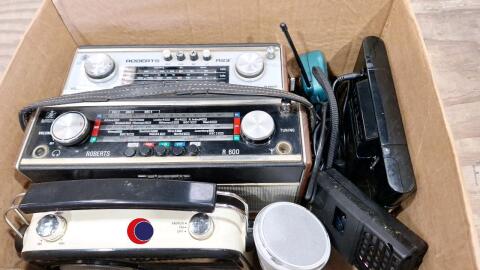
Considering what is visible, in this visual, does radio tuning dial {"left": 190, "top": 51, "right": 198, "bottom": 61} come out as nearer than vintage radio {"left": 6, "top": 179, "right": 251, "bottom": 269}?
No

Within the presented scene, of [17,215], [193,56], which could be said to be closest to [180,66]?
[193,56]

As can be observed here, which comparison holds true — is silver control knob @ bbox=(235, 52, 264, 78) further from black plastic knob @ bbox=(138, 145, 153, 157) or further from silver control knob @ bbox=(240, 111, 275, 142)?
black plastic knob @ bbox=(138, 145, 153, 157)

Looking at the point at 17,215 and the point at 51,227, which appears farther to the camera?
the point at 17,215

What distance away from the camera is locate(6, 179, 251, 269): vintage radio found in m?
0.59

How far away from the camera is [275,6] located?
812 millimetres

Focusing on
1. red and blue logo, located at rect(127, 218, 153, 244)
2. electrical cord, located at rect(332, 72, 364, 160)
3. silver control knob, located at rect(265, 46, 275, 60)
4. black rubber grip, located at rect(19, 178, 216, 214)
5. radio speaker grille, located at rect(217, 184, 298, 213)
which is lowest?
red and blue logo, located at rect(127, 218, 153, 244)

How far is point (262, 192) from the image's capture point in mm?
721

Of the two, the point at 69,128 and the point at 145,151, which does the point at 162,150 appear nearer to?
the point at 145,151

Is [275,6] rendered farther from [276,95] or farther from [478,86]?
[478,86]

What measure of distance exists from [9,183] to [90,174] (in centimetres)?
16

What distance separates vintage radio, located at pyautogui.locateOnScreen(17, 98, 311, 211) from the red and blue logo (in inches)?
3.3

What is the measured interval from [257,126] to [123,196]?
0.78 ft

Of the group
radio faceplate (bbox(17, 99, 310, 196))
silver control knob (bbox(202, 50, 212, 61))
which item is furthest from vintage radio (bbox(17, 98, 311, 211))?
silver control knob (bbox(202, 50, 212, 61))

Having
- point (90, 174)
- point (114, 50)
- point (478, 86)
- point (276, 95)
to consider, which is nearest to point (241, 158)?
point (276, 95)
